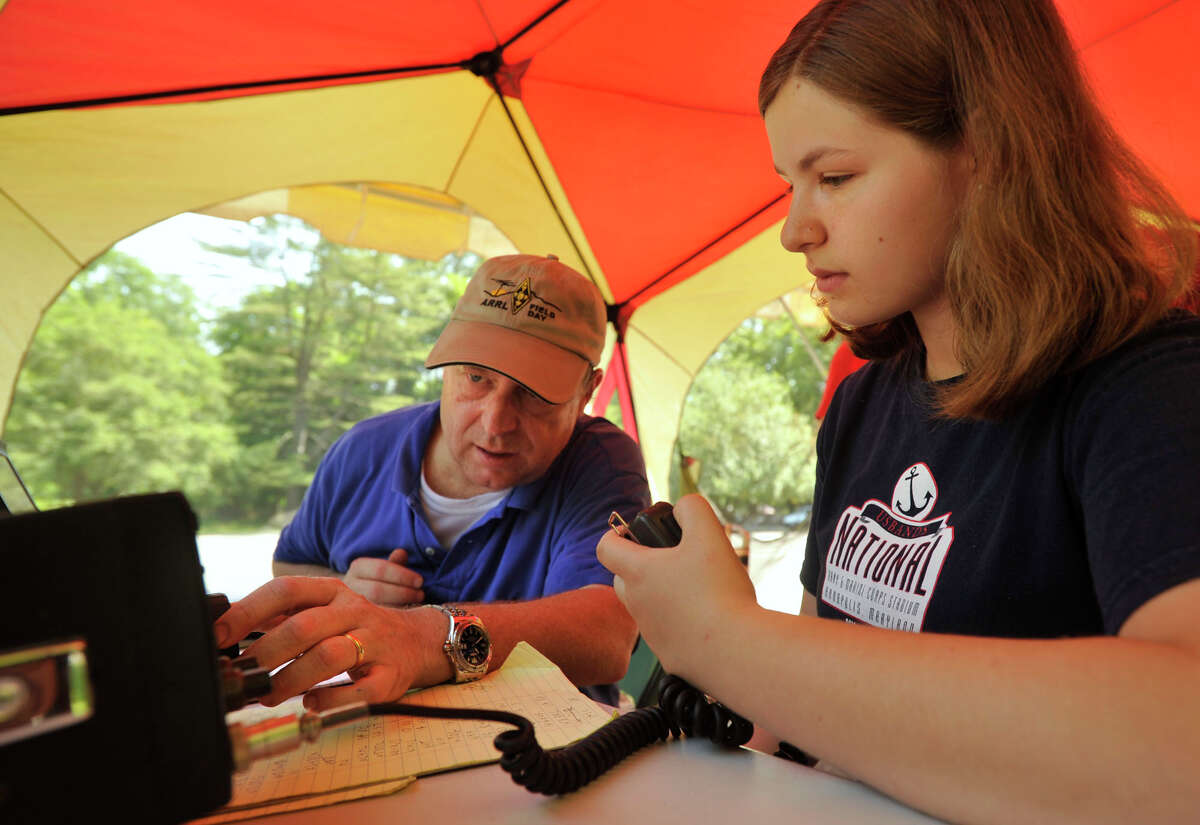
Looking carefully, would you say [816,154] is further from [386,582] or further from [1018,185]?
[386,582]

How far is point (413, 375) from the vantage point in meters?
13.8

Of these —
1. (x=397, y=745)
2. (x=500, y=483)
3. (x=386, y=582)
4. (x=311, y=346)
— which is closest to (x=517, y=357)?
(x=500, y=483)

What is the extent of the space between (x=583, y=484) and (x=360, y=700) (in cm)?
84

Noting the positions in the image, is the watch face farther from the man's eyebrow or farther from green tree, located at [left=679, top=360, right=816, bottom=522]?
green tree, located at [left=679, top=360, right=816, bottom=522]

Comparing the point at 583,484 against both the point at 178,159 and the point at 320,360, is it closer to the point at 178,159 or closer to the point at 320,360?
the point at 178,159

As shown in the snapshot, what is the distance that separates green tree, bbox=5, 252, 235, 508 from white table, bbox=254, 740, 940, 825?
1228 centimetres

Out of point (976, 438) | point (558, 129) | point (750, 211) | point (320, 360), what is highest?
point (320, 360)

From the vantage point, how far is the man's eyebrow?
0.83 m

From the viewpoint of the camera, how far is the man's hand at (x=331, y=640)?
2.65 ft

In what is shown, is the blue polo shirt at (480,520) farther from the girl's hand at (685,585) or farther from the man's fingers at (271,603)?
the girl's hand at (685,585)

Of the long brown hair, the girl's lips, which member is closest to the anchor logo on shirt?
the long brown hair

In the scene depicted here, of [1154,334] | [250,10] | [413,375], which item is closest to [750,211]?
[250,10]

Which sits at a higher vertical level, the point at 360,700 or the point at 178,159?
the point at 178,159

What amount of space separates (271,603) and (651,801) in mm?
466
